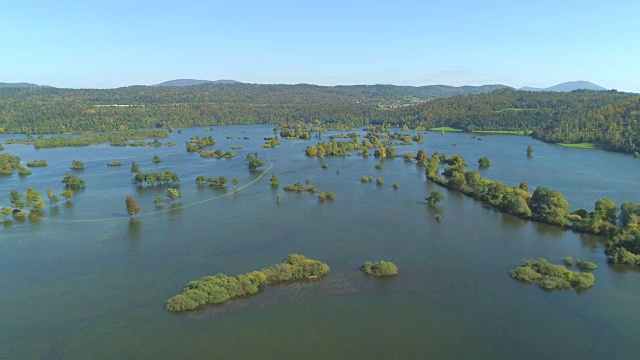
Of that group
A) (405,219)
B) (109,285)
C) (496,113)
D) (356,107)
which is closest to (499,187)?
(405,219)

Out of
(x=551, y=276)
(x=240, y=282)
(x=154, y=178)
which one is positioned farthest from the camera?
(x=154, y=178)

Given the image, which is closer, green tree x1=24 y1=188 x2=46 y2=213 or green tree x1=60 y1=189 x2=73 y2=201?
green tree x1=24 y1=188 x2=46 y2=213

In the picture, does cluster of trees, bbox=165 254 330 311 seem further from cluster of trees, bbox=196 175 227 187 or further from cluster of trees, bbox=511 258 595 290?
cluster of trees, bbox=196 175 227 187

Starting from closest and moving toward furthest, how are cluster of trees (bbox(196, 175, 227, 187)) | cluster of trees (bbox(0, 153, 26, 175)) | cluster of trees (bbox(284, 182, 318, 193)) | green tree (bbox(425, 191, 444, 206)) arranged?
1. green tree (bbox(425, 191, 444, 206))
2. cluster of trees (bbox(284, 182, 318, 193))
3. cluster of trees (bbox(196, 175, 227, 187))
4. cluster of trees (bbox(0, 153, 26, 175))

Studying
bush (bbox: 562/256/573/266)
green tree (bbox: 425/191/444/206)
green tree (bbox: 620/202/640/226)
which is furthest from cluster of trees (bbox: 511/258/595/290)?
green tree (bbox: 425/191/444/206)

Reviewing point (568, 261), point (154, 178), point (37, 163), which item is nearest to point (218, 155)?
point (154, 178)

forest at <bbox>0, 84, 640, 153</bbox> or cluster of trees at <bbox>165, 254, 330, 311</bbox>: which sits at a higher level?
forest at <bbox>0, 84, 640, 153</bbox>

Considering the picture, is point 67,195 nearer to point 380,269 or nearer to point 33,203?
point 33,203
